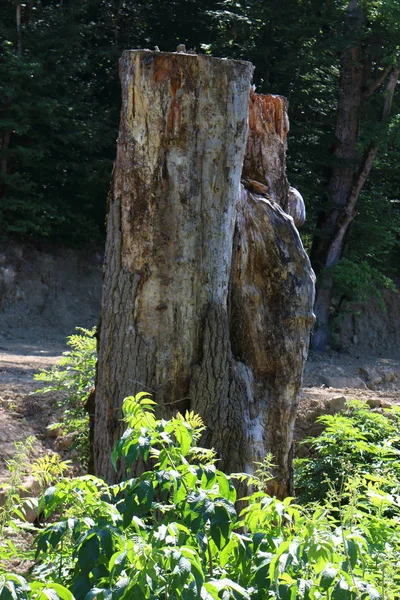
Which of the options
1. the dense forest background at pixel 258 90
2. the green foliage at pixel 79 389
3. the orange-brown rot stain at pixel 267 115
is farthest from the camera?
the dense forest background at pixel 258 90

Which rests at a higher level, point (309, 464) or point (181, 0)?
point (181, 0)

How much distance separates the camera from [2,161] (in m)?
14.5

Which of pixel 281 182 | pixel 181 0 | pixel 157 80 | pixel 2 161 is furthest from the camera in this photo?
pixel 181 0

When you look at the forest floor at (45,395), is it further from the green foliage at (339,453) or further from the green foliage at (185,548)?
the green foliage at (185,548)

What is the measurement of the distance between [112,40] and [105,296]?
12.7 m

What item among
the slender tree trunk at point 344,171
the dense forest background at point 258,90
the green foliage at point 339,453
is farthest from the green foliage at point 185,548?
the slender tree trunk at point 344,171

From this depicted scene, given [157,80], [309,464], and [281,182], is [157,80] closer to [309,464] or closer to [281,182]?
[281,182]

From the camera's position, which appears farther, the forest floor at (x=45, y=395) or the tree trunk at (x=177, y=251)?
the forest floor at (x=45, y=395)

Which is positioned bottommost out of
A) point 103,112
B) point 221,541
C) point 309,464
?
point 309,464

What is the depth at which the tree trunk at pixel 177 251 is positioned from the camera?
14.9 feet

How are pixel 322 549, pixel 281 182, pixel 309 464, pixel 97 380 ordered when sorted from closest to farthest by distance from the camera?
pixel 322 549 → pixel 97 380 → pixel 281 182 → pixel 309 464

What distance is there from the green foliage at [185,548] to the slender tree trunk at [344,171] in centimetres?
1252

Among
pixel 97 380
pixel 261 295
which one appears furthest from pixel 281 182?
pixel 97 380

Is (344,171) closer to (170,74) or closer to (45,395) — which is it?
(45,395)
